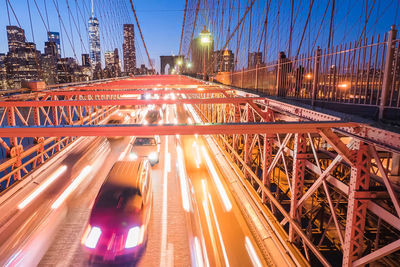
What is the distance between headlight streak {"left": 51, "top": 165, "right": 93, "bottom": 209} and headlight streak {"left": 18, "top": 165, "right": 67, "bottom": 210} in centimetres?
69

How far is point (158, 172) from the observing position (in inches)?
479

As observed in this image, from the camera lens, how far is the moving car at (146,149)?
12625mm

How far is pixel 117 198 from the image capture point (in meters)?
6.30

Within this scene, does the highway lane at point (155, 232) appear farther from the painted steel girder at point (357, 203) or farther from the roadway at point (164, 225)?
the painted steel girder at point (357, 203)

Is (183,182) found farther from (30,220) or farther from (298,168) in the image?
(298,168)

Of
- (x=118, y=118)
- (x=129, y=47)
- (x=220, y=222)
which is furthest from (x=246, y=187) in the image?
(x=129, y=47)

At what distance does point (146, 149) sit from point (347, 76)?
10.1 metres

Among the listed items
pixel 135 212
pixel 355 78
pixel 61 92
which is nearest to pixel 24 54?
pixel 61 92

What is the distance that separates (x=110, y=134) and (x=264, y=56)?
1141 cm

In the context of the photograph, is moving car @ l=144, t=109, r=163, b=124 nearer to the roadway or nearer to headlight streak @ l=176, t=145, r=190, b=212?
headlight streak @ l=176, t=145, r=190, b=212

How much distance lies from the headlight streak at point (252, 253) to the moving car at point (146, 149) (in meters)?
7.09

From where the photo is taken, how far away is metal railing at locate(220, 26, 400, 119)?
3.71 meters

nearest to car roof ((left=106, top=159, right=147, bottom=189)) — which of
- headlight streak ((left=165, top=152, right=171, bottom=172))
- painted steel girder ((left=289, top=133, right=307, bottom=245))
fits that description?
painted steel girder ((left=289, top=133, right=307, bottom=245))

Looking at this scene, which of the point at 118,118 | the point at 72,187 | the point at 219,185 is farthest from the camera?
the point at 118,118
